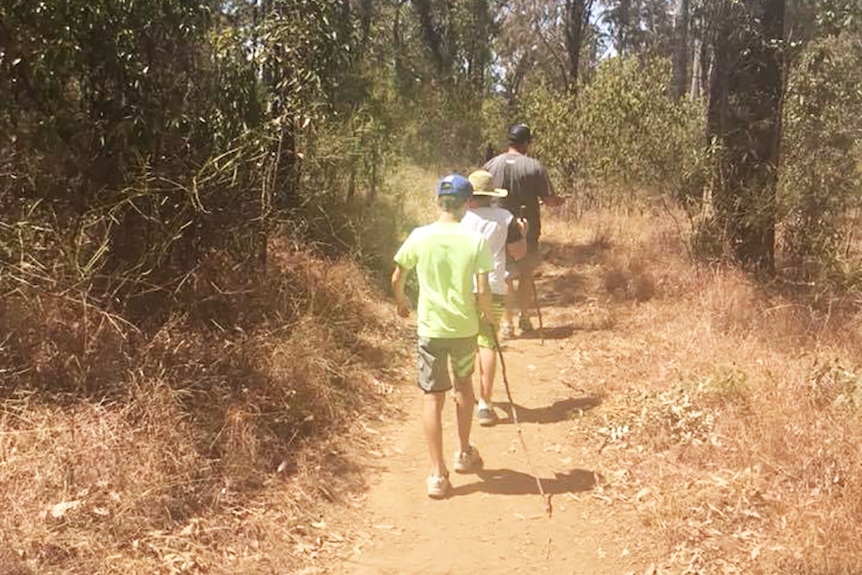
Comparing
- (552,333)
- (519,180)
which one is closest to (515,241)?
(519,180)

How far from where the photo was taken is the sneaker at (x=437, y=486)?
4730 mm

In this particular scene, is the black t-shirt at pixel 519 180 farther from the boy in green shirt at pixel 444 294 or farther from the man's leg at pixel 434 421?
the man's leg at pixel 434 421

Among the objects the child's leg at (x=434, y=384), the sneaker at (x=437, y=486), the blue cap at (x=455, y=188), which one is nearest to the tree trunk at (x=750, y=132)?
the blue cap at (x=455, y=188)

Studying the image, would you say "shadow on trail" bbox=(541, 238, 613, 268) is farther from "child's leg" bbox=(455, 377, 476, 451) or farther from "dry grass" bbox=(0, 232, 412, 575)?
"child's leg" bbox=(455, 377, 476, 451)

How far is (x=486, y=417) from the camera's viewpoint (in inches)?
229

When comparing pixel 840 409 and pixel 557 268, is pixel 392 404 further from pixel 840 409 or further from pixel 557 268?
pixel 557 268

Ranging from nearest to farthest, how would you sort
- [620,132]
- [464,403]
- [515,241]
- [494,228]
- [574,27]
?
[464,403], [494,228], [515,241], [620,132], [574,27]

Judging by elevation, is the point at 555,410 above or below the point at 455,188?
below

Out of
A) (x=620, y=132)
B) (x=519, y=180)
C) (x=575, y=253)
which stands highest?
(x=620, y=132)

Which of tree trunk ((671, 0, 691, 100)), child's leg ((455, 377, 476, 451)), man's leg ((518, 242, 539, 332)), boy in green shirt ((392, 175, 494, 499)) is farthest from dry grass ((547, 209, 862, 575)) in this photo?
tree trunk ((671, 0, 691, 100))

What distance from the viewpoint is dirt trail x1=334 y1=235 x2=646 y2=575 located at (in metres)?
4.11

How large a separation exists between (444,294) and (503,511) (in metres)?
1.24

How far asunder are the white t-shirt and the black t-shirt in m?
1.07

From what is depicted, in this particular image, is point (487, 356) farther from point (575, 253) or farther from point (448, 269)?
point (575, 253)
